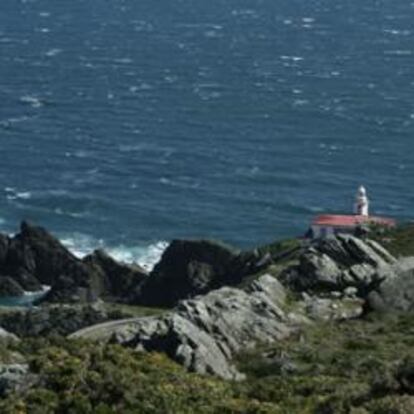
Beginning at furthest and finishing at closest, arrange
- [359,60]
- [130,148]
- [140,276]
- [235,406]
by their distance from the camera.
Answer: [359,60]
[130,148]
[140,276]
[235,406]

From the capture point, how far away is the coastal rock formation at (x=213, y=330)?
4203cm

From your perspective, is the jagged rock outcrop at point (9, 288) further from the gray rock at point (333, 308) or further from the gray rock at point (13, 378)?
the gray rock at point (13, 378)

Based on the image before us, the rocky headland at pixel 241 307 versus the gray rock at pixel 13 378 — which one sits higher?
the gray rock at pixel 13 378

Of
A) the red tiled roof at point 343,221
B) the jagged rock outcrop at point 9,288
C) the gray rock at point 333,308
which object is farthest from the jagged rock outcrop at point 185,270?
the gray rock at point 333,308

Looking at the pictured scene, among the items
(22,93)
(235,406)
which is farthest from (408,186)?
(235,406)

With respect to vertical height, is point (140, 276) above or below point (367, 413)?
below

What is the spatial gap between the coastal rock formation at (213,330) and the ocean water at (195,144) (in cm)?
6196

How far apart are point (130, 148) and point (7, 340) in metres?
90.8

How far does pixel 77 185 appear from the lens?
129m

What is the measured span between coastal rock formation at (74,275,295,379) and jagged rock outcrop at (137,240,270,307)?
44161mm

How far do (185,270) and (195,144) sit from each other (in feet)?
148

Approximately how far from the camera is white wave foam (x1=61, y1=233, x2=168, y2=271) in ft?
365

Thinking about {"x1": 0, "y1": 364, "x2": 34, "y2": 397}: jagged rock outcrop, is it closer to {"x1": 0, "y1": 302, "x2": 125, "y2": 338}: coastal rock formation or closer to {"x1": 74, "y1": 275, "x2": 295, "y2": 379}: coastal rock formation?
{"x1": 74, "y1": 275, "x2": 295, "y2": 379}: coastal rock formation

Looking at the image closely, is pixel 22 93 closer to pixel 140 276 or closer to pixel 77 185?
pixel 77 185
